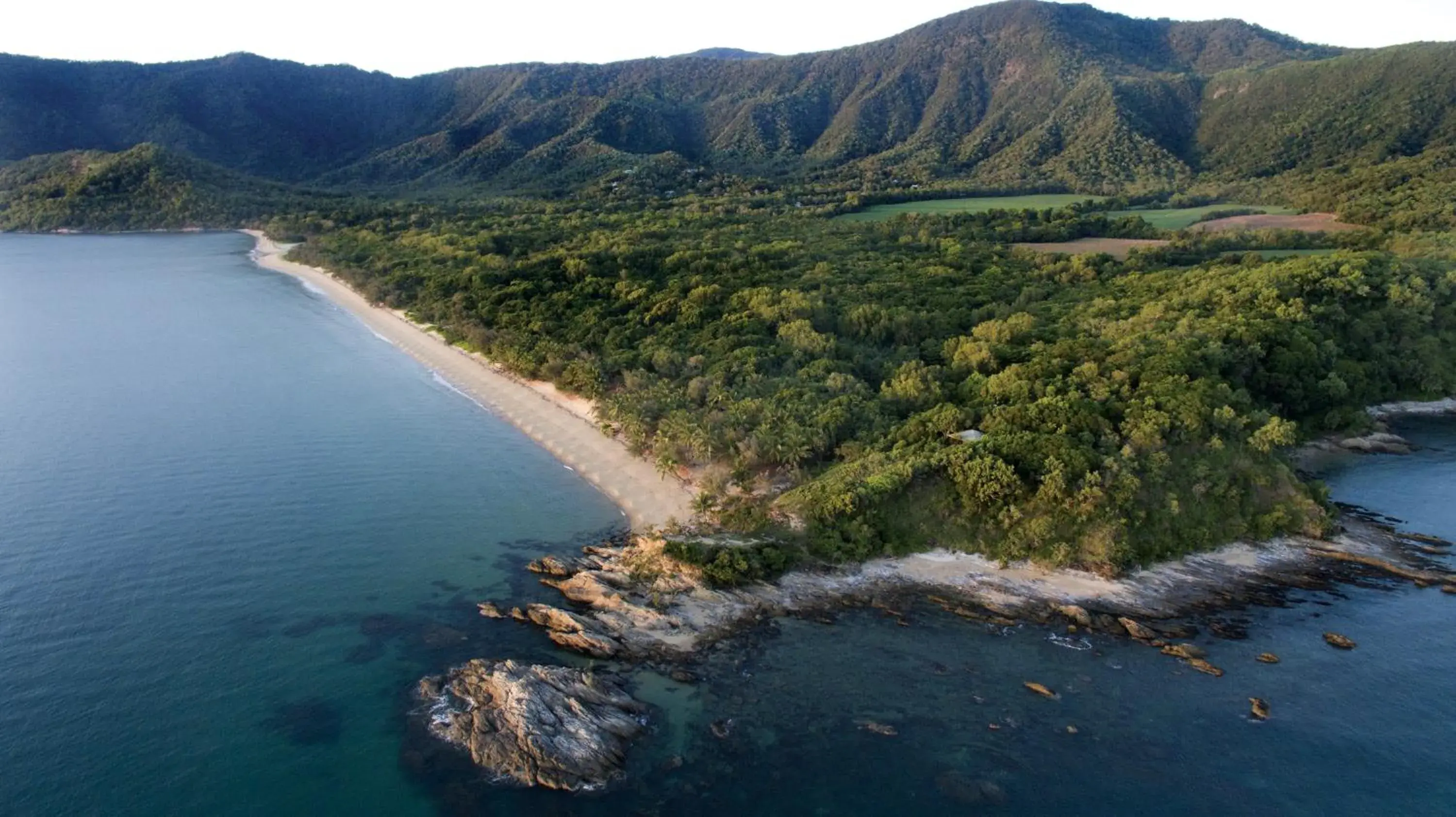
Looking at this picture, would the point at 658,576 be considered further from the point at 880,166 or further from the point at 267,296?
the point at 880,166

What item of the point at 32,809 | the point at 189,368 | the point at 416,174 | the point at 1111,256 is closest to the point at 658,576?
the point at 32,809

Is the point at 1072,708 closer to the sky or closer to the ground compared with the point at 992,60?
closer to the ground

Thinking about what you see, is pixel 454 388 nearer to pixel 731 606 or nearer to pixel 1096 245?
pixel 731 606

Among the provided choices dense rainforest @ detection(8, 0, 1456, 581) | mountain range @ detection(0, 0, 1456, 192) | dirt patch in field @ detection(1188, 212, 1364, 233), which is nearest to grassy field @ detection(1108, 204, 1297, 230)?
dirt patch in field @ detection(1188, 212, 1364, 233)

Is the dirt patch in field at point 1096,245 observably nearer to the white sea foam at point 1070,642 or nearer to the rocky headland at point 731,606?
the rocky headland at point 731,606

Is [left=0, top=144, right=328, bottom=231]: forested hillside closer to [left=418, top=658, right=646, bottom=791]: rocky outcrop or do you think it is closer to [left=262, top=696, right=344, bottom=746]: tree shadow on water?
[left=262, top=696, right=344, bottom=746]: tree shadow on water

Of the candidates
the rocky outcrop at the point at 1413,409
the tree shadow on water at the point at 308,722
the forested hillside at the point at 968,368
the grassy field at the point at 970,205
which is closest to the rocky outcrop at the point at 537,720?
the tree shadow on water at the point at 308,722

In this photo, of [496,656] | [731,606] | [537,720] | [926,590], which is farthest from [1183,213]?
[537,720]
